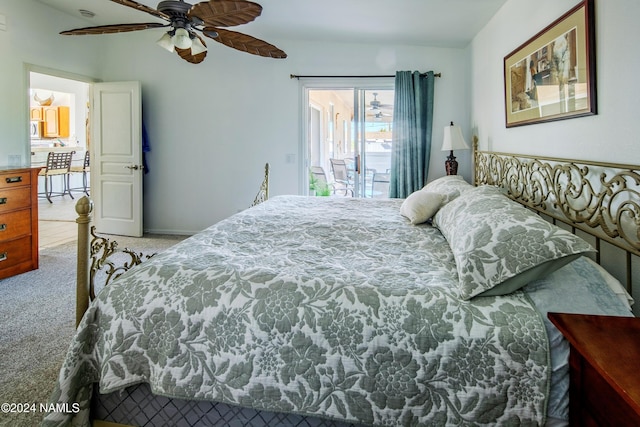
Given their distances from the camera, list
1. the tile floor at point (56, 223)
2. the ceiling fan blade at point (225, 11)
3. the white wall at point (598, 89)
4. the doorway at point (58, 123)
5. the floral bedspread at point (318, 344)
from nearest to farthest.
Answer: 1. the floral bedspread at point (318, 344)
2. the white wall at point (598, 89)
3. the ceiling fan blade at point (225, 11)
4. the tile floor at point (56, 223)
5. the doorway at point (58, 123)

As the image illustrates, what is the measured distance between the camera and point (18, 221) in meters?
3.54

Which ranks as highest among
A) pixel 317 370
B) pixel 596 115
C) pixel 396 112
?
pixel 396 112

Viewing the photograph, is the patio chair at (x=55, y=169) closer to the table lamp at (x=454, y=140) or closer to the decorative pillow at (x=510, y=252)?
the table lamp at (x=454, y=140)

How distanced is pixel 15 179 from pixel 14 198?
0.56 ft

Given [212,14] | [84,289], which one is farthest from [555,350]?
[212,14]

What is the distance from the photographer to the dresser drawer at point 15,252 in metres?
3.40

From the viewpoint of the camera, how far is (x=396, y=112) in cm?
455

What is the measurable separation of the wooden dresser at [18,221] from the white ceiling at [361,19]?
201 cm

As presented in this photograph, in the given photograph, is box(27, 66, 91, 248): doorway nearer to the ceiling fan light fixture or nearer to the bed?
the ceiling fan light fixture

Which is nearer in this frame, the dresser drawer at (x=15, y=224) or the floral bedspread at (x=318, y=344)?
the floral bedspread at (x=318, y=344)

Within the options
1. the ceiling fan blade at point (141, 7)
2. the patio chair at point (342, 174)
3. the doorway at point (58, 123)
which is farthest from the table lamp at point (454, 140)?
the doorway at point (58, 123)

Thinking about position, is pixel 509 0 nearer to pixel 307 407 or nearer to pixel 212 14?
pixel 212 14

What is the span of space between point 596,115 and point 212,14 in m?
2.03

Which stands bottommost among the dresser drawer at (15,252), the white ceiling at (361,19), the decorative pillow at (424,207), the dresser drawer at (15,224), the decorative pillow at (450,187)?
the dresser drawer at (15,252)
